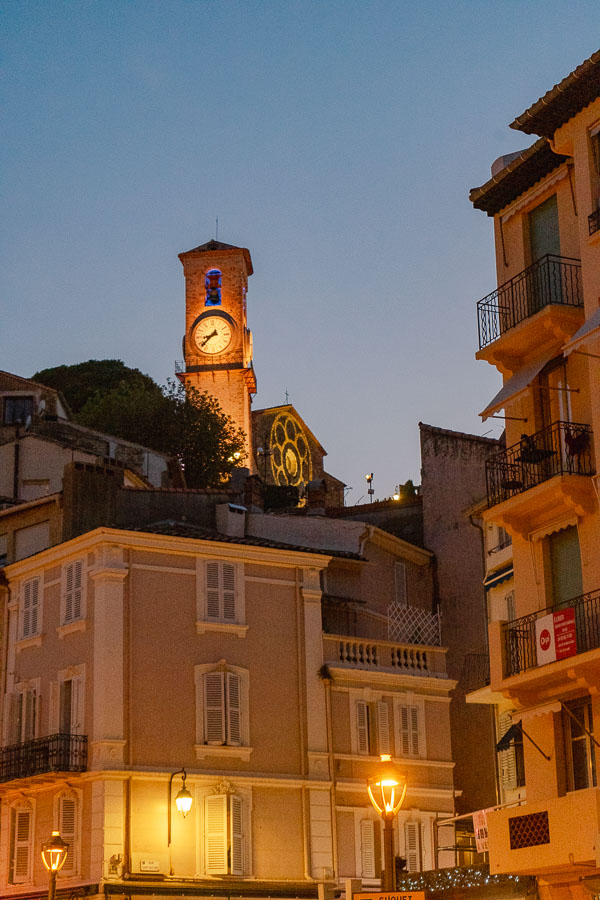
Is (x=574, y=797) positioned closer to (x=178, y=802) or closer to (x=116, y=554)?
(x=178, y=802)

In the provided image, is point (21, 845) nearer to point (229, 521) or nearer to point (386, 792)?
point (229, 521)

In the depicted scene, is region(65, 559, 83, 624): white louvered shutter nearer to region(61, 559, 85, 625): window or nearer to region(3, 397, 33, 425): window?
region(61, 559, 85, 625): window

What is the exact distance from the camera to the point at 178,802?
37.6 metres

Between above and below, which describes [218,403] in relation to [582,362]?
above

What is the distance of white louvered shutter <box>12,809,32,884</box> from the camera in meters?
39.1

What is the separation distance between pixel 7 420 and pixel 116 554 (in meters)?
31.2

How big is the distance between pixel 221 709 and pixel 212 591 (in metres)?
3.22

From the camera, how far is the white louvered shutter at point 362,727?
41.6m

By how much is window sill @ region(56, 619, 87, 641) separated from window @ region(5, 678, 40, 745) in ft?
5.04

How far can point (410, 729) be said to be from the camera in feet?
140

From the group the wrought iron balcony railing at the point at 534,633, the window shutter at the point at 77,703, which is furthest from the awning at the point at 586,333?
the window shutter at the point at 77,703

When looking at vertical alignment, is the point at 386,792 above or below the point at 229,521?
below

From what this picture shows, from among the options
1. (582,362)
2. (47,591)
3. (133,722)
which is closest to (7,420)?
(47,591)

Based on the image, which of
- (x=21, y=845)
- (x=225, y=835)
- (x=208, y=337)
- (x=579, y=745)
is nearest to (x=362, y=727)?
(x=225, y=835)
